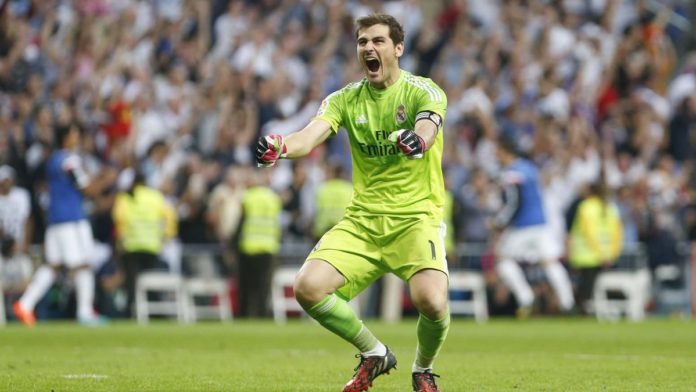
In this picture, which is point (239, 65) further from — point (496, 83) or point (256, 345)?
point (256, 345)

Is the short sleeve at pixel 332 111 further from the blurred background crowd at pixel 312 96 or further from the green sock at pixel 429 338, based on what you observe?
the blurred background crowd at pixel 312 96

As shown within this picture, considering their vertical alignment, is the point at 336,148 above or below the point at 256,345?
above

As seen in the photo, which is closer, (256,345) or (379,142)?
(379,142)

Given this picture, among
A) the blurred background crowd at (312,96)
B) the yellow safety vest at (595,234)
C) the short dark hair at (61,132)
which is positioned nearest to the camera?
the short dark hair at (61,132)

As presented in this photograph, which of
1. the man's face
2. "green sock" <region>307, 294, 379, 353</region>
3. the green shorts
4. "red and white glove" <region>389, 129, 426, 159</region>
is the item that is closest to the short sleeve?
the man's face

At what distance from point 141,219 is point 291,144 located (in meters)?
13.2

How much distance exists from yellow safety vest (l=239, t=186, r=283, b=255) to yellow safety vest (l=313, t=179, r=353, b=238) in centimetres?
78

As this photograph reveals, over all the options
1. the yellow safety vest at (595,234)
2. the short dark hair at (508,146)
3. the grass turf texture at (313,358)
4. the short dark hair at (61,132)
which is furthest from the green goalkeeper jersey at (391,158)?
the yellow safety vest at (595,234)

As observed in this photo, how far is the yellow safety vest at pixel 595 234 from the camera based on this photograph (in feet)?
72.4

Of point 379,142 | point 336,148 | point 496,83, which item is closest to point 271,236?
point 336,148

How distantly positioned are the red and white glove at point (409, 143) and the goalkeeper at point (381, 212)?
31 centimetres

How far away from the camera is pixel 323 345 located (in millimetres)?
14773

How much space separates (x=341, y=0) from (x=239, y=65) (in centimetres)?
282

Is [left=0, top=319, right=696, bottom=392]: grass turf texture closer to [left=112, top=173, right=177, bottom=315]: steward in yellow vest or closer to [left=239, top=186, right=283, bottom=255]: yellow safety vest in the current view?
[left=112, top=173, right=177, bottom=315]: steward in yellow vest
